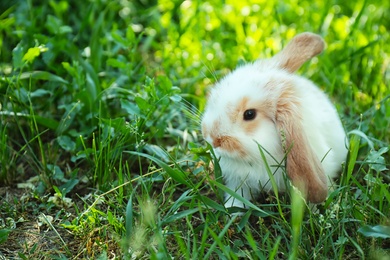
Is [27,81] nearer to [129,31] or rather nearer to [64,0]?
[129,31]

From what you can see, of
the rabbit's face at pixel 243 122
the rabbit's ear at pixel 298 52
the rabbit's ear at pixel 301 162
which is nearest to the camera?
the rabbit's ear at pixel 301 162

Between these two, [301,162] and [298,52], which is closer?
[301,162]

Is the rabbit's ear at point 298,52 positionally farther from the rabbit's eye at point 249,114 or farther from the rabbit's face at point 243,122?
the rabbit's eye at point 249,114

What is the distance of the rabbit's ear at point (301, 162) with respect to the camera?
9.23 ft

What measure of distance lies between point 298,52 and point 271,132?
0.62 metres

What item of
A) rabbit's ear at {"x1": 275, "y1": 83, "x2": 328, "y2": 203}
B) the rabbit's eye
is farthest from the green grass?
the rabbit's eye

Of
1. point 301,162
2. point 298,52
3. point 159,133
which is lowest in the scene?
point 159,133

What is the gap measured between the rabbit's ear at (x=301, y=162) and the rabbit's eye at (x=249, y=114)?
15cm

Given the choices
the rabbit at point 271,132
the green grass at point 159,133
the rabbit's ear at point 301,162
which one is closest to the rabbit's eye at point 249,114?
the rabbit at point 271,132

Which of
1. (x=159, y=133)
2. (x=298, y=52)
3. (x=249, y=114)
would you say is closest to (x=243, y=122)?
(x=249, y=114)

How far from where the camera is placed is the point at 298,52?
3367 millimetres

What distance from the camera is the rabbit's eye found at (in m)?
3.00

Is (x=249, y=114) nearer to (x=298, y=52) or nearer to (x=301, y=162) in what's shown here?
(x=301, y=162)

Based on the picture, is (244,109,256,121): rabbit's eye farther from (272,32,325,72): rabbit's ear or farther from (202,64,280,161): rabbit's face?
(272,32,325,72): rabbit's ear
